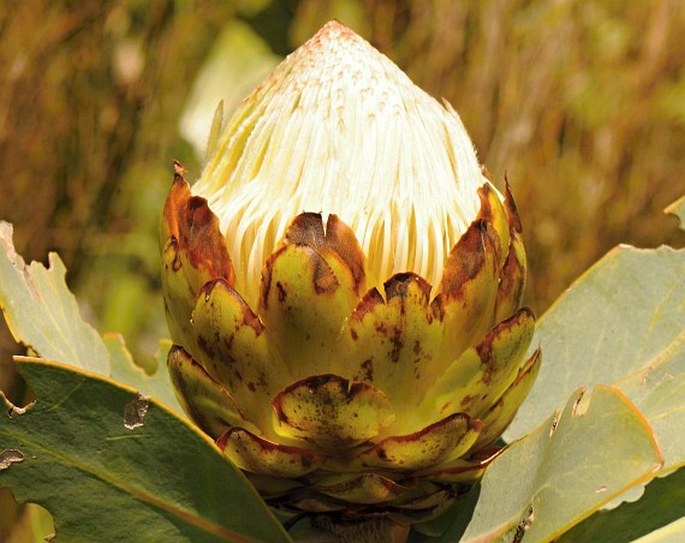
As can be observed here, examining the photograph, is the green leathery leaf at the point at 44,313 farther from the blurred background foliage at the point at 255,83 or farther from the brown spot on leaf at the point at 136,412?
the blurred background foliage at the point at 255,83

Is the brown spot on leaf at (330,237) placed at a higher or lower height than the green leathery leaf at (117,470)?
higher

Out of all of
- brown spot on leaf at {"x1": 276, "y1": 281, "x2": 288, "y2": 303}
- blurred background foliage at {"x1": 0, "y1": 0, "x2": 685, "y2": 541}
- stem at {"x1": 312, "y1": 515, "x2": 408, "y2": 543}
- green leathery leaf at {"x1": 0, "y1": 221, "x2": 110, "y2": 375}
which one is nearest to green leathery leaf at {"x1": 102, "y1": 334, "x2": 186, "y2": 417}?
green leathery leaf at {"x1": 0, "y1": 221, "x2": 110, "y2": 375}

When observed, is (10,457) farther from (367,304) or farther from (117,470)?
(367,304)

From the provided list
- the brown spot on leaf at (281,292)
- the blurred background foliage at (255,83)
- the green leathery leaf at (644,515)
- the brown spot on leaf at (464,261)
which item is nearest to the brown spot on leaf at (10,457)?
the brown spot on leaf at (281,292)

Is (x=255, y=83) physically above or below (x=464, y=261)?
above

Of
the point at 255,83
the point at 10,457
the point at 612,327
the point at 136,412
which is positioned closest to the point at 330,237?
the point at 136,412

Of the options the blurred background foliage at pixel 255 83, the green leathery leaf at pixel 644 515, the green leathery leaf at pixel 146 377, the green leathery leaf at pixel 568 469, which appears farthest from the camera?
the blurred background foliage at pixel 255 83
